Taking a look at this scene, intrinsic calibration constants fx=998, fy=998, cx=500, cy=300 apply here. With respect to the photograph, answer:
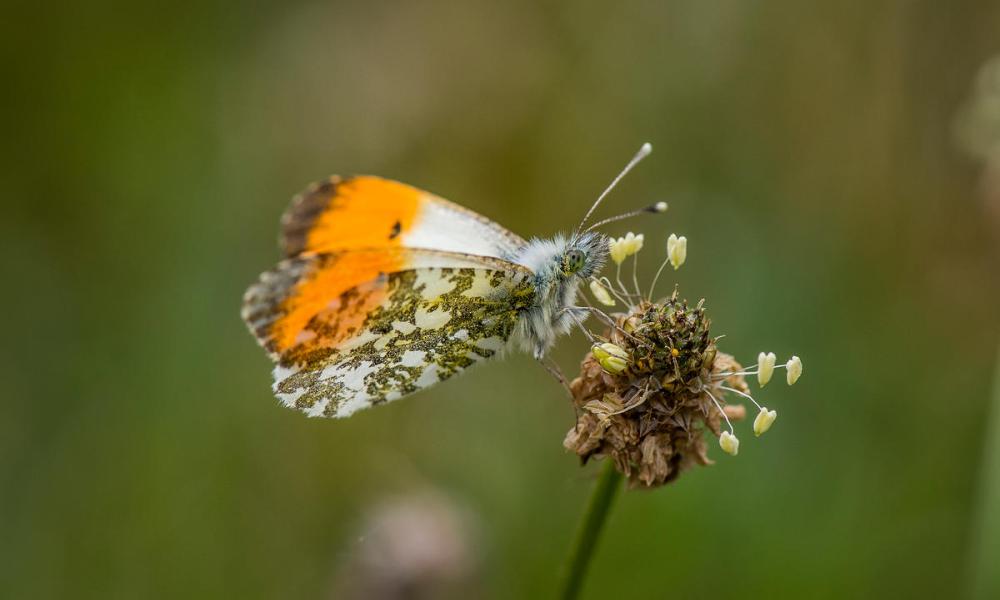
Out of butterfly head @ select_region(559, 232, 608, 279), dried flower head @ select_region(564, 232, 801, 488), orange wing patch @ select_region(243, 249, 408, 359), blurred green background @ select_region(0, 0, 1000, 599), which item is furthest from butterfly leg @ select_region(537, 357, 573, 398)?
blurred green background @ select_region(0, 0, 1000, 599)

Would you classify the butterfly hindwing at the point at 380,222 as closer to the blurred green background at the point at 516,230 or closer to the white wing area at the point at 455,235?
the white wing area at the point at 455,235

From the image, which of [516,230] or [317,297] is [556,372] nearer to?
[317,297]

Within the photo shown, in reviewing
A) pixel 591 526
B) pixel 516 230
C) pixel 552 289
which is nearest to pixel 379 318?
pixel 552 289

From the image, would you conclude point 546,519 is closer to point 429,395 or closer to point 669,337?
point 429,395

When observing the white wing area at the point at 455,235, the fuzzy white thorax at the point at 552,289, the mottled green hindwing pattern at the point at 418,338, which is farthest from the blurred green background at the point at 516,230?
the white wing area at the point at 455,235

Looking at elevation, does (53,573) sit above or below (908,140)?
below

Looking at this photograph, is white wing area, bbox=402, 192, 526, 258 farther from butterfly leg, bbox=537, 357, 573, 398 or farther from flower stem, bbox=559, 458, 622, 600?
flower stem, bbox=559, 458, 622, 600

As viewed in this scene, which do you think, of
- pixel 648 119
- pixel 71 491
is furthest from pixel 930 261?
pixel 71 491
